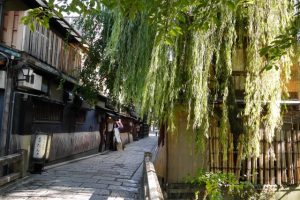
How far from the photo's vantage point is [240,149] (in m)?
10.3

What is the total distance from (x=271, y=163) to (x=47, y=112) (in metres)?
9.30

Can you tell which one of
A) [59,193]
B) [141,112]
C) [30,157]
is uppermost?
[141,112]

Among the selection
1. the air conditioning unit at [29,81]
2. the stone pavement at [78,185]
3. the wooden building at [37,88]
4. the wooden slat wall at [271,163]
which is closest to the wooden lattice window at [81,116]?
the wooden building at [37,88]

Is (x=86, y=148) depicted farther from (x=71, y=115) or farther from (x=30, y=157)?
(x=30, y=157)

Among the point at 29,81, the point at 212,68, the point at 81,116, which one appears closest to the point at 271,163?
the point at 212,68

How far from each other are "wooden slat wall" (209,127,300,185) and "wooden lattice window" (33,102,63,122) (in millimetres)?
7314

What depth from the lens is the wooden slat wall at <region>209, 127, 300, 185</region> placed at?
10633 millimetres

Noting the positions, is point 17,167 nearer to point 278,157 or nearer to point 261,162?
point 261,162

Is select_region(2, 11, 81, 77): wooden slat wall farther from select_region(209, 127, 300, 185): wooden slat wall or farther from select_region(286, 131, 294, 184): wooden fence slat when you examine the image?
select_region(286, 131, 294, 184): wooden fence slat

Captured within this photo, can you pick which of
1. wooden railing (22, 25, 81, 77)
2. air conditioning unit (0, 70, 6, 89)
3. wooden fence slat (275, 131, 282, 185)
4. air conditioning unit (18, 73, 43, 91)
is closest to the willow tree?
wooden fence slat (275, 131, 282, 185)

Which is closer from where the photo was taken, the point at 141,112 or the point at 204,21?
the point at 204,21

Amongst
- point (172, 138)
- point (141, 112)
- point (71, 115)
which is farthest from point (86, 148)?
point (141, 112)

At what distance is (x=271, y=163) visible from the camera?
10.7m

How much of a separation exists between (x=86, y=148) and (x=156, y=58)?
44.5ft
